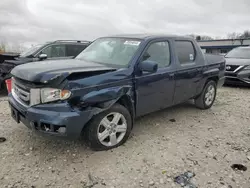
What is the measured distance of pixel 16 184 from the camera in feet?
9.23

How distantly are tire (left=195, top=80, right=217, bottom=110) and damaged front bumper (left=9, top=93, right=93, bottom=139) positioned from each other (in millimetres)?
3395

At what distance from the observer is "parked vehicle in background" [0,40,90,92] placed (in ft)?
Result: 22.5

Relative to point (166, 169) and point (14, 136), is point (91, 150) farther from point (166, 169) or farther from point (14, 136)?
point (14, 136)

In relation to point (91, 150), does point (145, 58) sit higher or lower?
higher

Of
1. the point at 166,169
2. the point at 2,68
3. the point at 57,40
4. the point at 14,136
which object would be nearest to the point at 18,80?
the point at 14,136

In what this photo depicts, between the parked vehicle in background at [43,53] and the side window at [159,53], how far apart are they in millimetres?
3516

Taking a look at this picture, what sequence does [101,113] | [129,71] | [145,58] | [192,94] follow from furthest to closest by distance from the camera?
[192,94]
[145,58]
[129,71]
[101,113]

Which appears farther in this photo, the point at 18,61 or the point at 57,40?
the point at 57,40

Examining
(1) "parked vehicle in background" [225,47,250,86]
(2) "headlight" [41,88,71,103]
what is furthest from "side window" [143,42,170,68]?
(1) "parked vehicle in background" [225,47,250,86]

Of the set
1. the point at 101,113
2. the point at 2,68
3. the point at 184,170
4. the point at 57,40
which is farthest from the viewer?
the point at 57,40

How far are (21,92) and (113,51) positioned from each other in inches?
65.9

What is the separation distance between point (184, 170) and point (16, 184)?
2.07 metres

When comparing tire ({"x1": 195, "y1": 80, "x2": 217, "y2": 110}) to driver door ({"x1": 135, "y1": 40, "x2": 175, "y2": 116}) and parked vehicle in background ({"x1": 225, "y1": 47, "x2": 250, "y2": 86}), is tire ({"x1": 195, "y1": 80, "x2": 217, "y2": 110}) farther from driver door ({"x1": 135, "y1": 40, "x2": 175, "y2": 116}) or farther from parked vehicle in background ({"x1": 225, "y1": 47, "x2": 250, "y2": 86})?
parked vehicle in background ({"x1": 225, "y1": 47, "x2": 250, "y2": 86})

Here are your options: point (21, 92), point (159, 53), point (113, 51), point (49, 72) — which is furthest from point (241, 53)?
point (21, 92)
